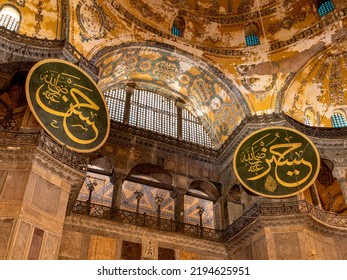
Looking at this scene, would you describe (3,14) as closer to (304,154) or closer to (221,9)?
(221,9)

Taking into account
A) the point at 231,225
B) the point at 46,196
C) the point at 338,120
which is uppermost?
the point at 338,120

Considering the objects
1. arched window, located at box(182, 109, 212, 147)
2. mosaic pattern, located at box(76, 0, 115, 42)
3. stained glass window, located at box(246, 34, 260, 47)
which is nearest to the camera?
mosaic pattern, located at box(76, 0, 115, 42)

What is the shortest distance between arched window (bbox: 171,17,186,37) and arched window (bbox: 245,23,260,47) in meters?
2.49

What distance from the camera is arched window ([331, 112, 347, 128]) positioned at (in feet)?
44.4

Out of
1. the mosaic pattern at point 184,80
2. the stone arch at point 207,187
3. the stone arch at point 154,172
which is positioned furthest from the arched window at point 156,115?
the stone arch at point 207,187

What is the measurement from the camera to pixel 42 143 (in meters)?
8.38

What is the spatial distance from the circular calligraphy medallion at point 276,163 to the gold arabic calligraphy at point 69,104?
4117 mm

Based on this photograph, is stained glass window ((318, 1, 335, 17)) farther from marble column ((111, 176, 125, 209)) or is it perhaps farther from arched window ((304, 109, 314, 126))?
marble column ((111, 176, 125, 209))

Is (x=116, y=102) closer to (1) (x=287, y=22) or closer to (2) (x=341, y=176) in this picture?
(1) (x=287, y=22)

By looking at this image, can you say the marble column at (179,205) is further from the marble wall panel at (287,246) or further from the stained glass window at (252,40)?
the stained glass window at (252,40)

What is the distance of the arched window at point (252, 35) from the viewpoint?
14.4 metres

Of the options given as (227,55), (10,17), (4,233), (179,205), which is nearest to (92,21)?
(10,17)

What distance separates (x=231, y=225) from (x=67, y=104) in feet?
19.5

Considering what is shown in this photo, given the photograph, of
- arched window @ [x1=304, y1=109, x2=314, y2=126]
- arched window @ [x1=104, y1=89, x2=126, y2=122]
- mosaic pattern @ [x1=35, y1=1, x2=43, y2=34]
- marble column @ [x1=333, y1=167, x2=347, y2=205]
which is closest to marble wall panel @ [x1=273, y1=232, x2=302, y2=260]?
marble column @ [x1=333, y1=167, x2=347, y2=205]
